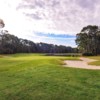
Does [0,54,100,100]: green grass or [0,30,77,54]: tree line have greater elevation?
[0,30,77,54]: tree line

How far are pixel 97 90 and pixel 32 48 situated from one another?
82688 millimetres

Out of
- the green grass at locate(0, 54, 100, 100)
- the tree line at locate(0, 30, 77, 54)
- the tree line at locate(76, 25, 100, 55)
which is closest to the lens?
the green grass at locate(0, 54, 100, 100)

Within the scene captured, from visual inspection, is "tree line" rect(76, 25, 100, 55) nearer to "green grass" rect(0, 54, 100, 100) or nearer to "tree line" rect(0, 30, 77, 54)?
"tree line" rect(0, 30, 77, 54)

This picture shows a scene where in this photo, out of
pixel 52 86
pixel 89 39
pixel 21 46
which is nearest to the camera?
pixel 52 86

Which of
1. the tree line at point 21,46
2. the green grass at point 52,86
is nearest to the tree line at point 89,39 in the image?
the tree line at point 21,46

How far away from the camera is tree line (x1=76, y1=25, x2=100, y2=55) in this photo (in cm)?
5884

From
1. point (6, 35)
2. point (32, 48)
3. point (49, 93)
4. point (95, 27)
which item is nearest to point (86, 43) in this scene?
point (95, 27)

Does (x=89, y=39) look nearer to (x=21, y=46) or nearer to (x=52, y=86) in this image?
(x=21, y=46)

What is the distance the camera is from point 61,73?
13141mm

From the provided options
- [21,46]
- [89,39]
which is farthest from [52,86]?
[21,46]

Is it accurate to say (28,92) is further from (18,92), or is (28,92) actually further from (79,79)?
(79,79)

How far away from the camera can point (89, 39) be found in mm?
60125

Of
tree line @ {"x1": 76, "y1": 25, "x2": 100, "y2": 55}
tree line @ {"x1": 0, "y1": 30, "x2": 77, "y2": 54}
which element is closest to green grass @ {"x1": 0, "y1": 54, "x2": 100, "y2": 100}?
tree line @ {"x1": 76, "y1": 25, "x2": 100, "y2": 55}

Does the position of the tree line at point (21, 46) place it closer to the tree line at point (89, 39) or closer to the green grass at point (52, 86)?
the tree line at point (89, 39)
